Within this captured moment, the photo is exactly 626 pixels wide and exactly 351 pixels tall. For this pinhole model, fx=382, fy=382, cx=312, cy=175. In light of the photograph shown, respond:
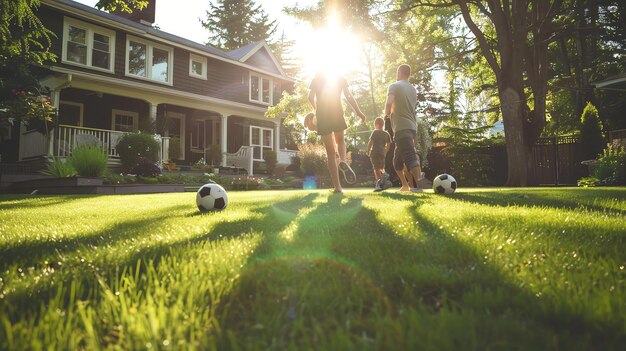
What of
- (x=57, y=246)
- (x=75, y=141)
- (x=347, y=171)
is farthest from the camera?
(x=75, y=141)

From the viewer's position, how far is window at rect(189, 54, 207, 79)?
19.4m

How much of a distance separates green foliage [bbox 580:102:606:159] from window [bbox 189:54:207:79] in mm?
17089

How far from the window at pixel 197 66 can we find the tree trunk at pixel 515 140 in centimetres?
1415

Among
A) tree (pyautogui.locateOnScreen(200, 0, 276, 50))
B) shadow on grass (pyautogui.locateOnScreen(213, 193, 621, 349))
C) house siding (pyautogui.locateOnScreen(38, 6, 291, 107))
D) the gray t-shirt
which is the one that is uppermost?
tree (pyautogui.locateOnScreen(200, 0, 276, 50))

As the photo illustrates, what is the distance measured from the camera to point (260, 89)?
2288 centimetres

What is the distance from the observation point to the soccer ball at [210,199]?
13.2 feet

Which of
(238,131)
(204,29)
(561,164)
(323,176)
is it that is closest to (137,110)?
(238,131)

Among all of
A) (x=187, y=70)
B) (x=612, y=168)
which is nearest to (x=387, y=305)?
(x=612, y=168)

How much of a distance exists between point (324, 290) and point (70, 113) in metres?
18.6

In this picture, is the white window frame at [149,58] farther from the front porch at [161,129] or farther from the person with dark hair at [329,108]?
the person with dark hair at [329,108]

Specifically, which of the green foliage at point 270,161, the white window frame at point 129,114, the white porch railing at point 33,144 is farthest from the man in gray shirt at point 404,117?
the white window frame at point 129,114

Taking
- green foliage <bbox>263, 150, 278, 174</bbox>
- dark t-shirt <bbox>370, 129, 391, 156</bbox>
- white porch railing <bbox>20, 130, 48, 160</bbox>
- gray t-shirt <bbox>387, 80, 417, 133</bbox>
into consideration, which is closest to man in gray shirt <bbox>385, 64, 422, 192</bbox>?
gray t-shirt <bbox>387, 80, 417, 133</bbox>

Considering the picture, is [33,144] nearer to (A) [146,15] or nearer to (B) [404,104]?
(A) [146,15]

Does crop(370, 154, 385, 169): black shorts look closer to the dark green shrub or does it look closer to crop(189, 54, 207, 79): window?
the dark green shrub
